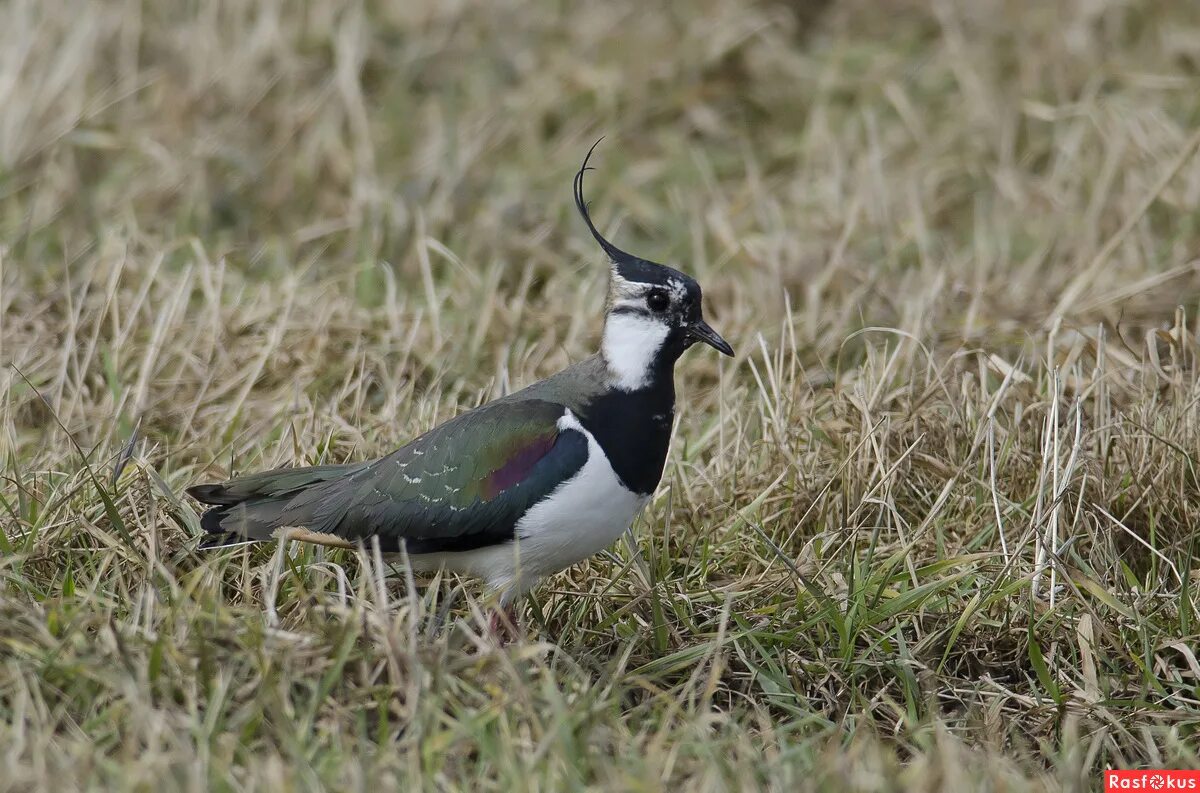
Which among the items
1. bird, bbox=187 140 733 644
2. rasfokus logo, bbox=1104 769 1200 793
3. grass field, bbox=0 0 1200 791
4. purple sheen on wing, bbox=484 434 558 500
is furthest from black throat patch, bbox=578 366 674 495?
rasfokus logo, bbox=1104 769 1200 793

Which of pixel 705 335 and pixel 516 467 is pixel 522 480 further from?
pixel 705 335

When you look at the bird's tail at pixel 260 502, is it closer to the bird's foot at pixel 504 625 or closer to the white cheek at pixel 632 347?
the bird's foot at pixel 504 625

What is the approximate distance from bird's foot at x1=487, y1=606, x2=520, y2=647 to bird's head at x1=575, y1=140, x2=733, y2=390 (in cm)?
71

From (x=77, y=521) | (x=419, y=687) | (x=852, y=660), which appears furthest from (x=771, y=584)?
(x=77, y=521)

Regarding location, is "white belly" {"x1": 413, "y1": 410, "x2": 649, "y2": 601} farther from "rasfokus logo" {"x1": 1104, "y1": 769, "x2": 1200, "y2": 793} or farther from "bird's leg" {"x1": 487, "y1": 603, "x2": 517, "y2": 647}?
"rasfokus logo" {"x1": 1104, "y1": 769, "x2": 1200, "y2": 793}

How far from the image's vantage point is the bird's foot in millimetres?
3783

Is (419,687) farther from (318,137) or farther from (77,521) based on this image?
(318,137)

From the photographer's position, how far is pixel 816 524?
4609 millimetres

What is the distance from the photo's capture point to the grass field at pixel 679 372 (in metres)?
3.39

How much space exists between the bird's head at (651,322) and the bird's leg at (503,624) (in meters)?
0.70

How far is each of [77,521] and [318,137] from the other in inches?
136

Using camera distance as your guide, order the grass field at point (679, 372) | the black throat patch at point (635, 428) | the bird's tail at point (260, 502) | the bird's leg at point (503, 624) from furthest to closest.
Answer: the bird's tail at point (260, 502) < the black throat patch at point (635, 428) < the bird's leg at point (503, 624) < the grass field at point (679, 372)

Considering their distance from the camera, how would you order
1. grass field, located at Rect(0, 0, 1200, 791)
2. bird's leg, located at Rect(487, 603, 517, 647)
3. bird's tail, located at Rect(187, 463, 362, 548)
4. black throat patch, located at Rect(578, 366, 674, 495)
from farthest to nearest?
1. bird's tail, located at Rect(187, 463, 362, 548)
2. black throat patch, located at Rect(578, 366, 674, 495)
3. bird's leg, located at Rect(487, 603, 517, 647)
4. grass field, located at Rect(0, 0, 1200, 791)

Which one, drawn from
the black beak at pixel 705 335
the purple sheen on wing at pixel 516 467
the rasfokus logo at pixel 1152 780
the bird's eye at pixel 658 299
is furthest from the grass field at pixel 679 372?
the bird's eye at pixel 658 299
